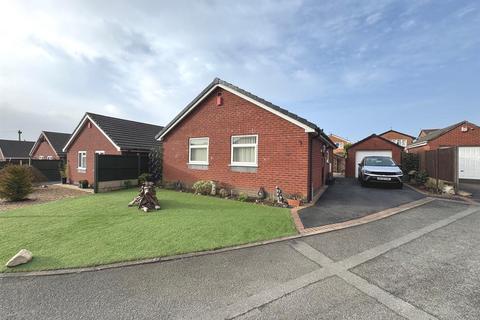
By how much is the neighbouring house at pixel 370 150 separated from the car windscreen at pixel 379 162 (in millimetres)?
6373

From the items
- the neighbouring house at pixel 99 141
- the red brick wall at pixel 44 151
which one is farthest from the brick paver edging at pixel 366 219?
the red brick wall at pixel 44 151

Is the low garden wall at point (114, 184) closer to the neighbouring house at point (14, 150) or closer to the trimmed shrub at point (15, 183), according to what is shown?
the trimmed shrub at point (15, 183)

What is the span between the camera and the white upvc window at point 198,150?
12.3 metres

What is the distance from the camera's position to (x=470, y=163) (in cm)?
1775

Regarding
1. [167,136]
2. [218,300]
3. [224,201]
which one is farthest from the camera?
[167,136]

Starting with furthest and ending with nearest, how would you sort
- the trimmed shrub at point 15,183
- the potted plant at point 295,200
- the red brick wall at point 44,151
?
the red brick wall at point 44,151
the trimmed shrub at point 15,183
the potted plant at point 295,200

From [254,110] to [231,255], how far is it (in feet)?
23.4

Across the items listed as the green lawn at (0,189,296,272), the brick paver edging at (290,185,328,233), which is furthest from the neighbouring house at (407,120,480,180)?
the green lawn at (0,189,296,272)

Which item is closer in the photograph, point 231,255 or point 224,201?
point 231,255

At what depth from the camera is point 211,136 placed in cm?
1191

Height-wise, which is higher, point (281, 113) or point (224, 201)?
point (281, 113)

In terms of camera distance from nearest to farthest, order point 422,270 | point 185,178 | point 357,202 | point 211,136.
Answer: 1. point 422,270
2. point 357,202
3. point 211,136
4. point 185,178

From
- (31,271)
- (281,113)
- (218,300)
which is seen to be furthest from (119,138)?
(218,300)

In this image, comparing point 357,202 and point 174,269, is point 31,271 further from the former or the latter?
point 357,202
